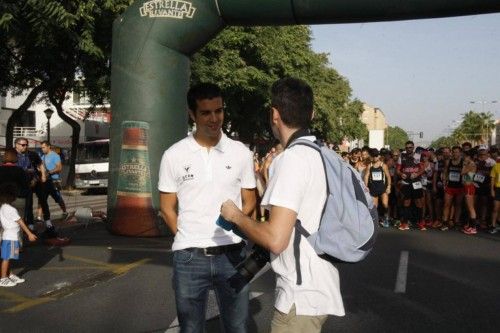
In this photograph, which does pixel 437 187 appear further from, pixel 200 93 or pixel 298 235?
pixel 298 235

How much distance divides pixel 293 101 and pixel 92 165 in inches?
917

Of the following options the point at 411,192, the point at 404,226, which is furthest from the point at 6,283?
the point at 411,192

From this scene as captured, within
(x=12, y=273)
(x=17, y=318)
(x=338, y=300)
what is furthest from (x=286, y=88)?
(x=12, y=273)

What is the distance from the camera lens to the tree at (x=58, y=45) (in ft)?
37.6

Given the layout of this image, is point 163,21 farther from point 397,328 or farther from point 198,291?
point 198,291

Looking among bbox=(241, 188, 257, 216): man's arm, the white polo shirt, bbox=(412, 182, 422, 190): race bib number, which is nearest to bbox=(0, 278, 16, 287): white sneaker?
the white polo shirt

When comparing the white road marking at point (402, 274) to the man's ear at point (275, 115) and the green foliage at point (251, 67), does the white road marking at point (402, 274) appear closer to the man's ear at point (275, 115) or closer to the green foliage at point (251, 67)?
the man's ear at point (275, 115)

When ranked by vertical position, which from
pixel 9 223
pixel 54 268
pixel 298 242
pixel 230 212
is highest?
pixel 230 212

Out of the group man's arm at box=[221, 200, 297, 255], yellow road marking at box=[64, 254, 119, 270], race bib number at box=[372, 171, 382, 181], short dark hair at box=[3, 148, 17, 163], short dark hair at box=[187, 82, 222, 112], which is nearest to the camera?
man's arm at box=[221, 200, 297, 255]

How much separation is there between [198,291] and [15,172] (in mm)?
6202

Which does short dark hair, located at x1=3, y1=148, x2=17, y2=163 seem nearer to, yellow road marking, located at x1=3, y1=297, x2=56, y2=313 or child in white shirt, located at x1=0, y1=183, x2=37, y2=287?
child in white shirt, located at x1=0, y1=183, x2=37, y2=287

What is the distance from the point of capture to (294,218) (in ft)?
7.84

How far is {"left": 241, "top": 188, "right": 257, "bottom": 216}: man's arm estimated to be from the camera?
354 centimetres

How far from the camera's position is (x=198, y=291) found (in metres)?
3.24
